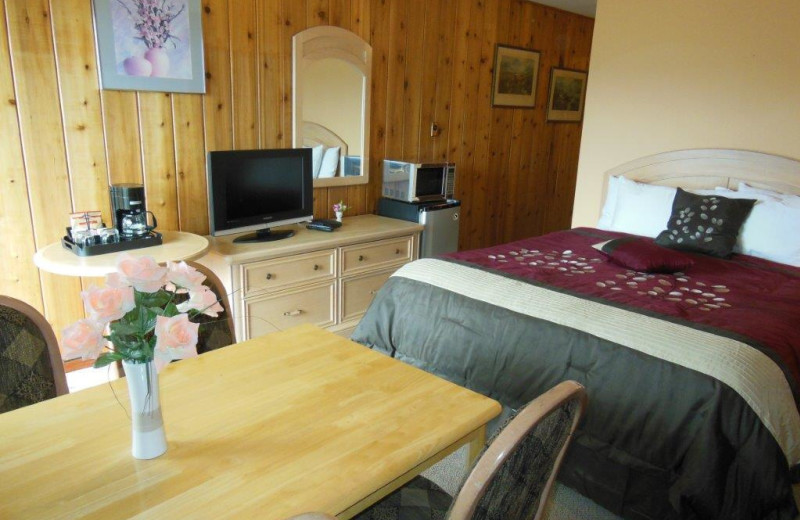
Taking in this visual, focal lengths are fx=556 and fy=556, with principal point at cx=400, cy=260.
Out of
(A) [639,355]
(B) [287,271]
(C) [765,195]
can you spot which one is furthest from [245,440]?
(C) [765,195]

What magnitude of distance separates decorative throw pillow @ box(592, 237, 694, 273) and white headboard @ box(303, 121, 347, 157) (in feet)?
6.34

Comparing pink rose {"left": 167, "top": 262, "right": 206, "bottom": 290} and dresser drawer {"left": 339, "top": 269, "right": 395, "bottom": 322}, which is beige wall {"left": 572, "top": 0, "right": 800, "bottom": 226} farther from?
pink rose {"left": 167, "top": 262, "right": 206, "bottom": 290}

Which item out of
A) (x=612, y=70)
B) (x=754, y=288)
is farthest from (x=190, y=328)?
(x=612, y=70)

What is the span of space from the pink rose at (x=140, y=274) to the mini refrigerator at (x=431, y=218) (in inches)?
116

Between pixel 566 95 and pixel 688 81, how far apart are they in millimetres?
2097

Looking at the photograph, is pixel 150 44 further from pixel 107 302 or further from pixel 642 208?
pixel 642 208

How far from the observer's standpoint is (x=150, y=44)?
2850 mm

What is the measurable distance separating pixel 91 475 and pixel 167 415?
24 centimetres

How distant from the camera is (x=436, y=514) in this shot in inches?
52.3

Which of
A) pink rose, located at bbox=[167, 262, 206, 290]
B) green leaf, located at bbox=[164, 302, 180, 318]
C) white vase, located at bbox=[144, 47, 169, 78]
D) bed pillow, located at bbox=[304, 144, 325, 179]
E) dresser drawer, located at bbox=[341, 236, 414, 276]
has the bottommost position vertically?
dresser drawer, located at bbox=[341, 236, 414, 276]

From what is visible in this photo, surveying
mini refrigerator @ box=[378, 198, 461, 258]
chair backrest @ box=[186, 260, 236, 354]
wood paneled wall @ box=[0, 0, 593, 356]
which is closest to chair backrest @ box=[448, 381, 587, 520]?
chair backrest @ box=[186, 260, 236, 354]

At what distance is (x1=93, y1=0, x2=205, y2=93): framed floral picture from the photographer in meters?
2.71

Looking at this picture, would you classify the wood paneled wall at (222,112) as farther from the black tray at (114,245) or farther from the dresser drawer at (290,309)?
the dresser drawer at (290,309)

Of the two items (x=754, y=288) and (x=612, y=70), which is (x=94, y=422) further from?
(x=612, y=70)
